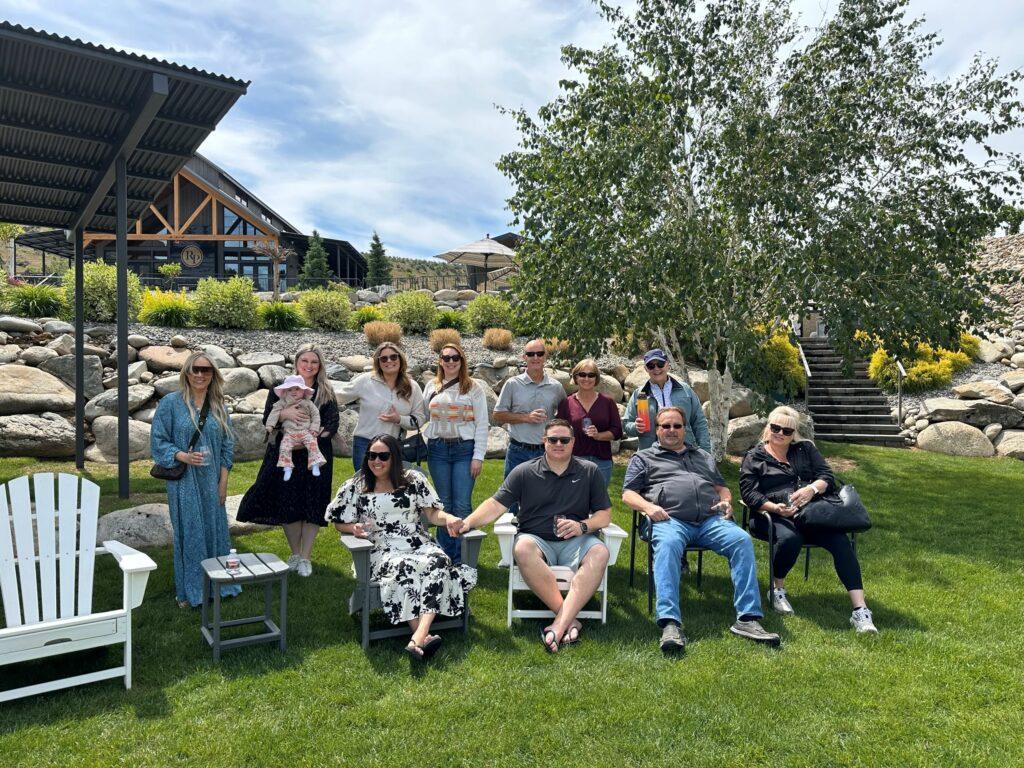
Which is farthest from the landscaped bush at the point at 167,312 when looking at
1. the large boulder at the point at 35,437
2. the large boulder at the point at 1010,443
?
the large boulder at the point at 1010,443

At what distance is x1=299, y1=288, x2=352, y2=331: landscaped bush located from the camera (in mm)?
12750

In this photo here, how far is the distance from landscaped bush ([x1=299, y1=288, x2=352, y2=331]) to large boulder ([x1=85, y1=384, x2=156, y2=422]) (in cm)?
393

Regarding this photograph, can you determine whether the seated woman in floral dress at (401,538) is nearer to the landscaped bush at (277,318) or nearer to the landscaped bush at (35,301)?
the landscaped bush at (277,318)

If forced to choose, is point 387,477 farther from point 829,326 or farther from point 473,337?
point 473,337

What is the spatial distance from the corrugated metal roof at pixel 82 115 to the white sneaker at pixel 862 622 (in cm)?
555

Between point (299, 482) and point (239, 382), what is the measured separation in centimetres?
592

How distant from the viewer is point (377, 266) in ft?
113

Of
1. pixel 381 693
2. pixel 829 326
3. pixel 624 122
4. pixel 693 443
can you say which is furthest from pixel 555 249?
pixel 381 693

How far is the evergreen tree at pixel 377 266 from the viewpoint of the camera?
112ft

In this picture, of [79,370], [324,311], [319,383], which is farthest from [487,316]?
Answer: [319,383]

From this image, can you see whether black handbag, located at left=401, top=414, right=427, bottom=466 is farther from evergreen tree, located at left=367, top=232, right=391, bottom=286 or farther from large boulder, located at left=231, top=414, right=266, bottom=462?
evergreen tree, located at left=367, top=232, right=391, bottom=286

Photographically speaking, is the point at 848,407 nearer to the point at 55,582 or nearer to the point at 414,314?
the point at 414,314

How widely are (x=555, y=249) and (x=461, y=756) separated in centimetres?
660

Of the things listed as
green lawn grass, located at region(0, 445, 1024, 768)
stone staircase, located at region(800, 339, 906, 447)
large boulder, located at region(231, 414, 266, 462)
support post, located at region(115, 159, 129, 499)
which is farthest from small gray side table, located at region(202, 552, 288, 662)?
stone staircase, located at region(800, 339, 906, 447)
